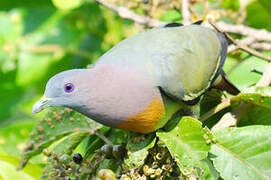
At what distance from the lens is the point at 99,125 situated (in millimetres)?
2299

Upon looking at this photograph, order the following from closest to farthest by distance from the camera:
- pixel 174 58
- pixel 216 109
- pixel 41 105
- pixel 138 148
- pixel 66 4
→ pixel 41 105, pixel 138 148, pixel 174 58, pixel 216 109, pixel 66 4

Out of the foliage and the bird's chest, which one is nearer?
the foliage

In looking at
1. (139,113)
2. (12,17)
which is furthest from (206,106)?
(12,17)

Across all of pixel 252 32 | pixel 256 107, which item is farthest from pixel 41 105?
pixel 252 32

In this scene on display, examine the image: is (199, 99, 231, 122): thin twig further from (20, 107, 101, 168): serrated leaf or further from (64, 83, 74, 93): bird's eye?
(64, 83, 74, 93): bird's eye

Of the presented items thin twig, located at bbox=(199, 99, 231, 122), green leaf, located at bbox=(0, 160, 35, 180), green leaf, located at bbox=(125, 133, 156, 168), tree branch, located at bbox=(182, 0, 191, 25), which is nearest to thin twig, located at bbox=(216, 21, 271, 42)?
tree branch, located at bbox=(182, 0, 191, 25)

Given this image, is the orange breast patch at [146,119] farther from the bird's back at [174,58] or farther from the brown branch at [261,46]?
the brown branch at [261,46]

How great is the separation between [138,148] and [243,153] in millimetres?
488

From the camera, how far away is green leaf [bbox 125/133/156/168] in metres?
1.91

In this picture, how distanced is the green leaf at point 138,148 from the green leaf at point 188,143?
4.0 inches

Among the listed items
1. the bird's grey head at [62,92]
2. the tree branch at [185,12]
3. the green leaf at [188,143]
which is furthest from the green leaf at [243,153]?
the tree branch at [185,12]

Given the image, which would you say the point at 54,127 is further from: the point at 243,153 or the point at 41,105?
the point at 243,153

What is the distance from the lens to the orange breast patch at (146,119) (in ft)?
6.78

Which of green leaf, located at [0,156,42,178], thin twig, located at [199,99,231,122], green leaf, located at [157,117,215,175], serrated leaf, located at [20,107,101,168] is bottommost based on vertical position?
green leaf, located at [0,156,42,178]
